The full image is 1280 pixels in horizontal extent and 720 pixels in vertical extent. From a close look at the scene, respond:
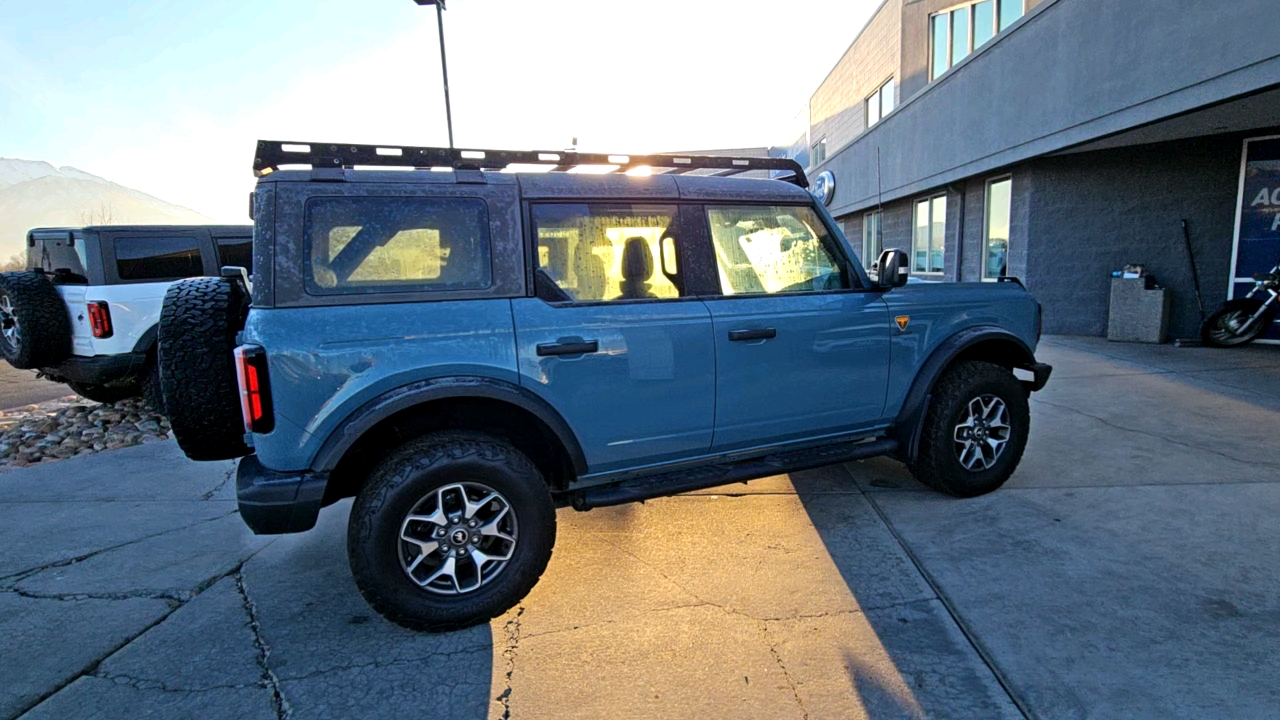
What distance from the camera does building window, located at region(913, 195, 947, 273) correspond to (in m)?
13.3

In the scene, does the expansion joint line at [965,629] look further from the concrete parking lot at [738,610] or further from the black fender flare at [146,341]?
the black fender flare at [146,341]

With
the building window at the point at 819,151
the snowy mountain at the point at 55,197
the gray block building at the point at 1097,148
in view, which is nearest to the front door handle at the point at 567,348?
the gray block building at the point at 1097,148

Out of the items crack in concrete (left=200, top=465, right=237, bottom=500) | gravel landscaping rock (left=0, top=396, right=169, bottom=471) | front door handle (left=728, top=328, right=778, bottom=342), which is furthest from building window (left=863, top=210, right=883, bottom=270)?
gravel landscaping rock (left=0, top=396, right=169, bottom=471)

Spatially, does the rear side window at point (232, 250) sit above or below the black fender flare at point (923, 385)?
above

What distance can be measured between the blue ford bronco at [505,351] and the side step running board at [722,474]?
0.05ft

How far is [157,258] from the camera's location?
245 inches

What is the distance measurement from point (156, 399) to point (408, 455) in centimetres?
503

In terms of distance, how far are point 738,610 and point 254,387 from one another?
2239 millimetres

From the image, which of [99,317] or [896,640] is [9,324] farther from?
[896,640]

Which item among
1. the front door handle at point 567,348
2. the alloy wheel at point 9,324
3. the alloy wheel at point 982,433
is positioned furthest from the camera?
the alloy wheel at point 9,324

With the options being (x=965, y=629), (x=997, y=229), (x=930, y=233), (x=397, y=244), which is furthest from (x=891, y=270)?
(x=930, y=233)

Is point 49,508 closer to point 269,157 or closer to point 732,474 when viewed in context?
point 269,157

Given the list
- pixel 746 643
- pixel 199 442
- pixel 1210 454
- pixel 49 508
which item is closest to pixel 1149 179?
pixel 1210 454

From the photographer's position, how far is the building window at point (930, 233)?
13.3 m
